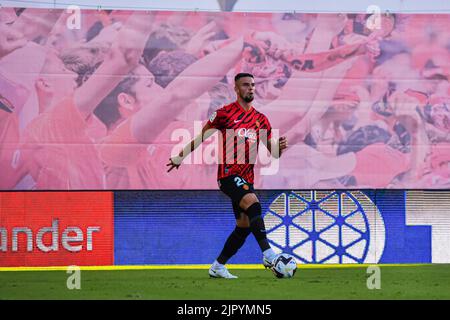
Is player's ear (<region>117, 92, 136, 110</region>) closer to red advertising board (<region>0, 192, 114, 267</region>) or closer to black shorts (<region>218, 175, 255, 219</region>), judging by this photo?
red advertising board (<region>0, 192, 114, 267</region>)

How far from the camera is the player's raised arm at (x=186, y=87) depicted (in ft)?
47.8

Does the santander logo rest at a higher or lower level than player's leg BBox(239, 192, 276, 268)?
higher

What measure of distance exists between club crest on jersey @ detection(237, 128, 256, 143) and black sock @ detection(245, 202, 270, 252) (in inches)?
26.3

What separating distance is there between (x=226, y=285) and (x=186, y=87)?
5995 mm

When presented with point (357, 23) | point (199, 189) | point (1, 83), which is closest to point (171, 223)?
point (199, 189)

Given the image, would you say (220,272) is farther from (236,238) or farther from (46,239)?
(46,239)

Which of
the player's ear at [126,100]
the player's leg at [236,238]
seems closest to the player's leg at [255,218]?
the player's leg at [236,238]

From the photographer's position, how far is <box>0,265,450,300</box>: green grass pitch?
27.6 feet

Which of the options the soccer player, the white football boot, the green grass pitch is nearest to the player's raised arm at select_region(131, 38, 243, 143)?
the green grass pitch

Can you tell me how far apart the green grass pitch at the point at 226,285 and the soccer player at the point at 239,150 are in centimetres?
69

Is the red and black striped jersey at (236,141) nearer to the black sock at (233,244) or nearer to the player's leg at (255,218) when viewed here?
the player's leg at (255,218)

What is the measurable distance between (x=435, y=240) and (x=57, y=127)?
593 cm

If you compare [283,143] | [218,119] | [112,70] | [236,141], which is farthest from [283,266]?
[112,70]

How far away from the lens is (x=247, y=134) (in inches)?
372
